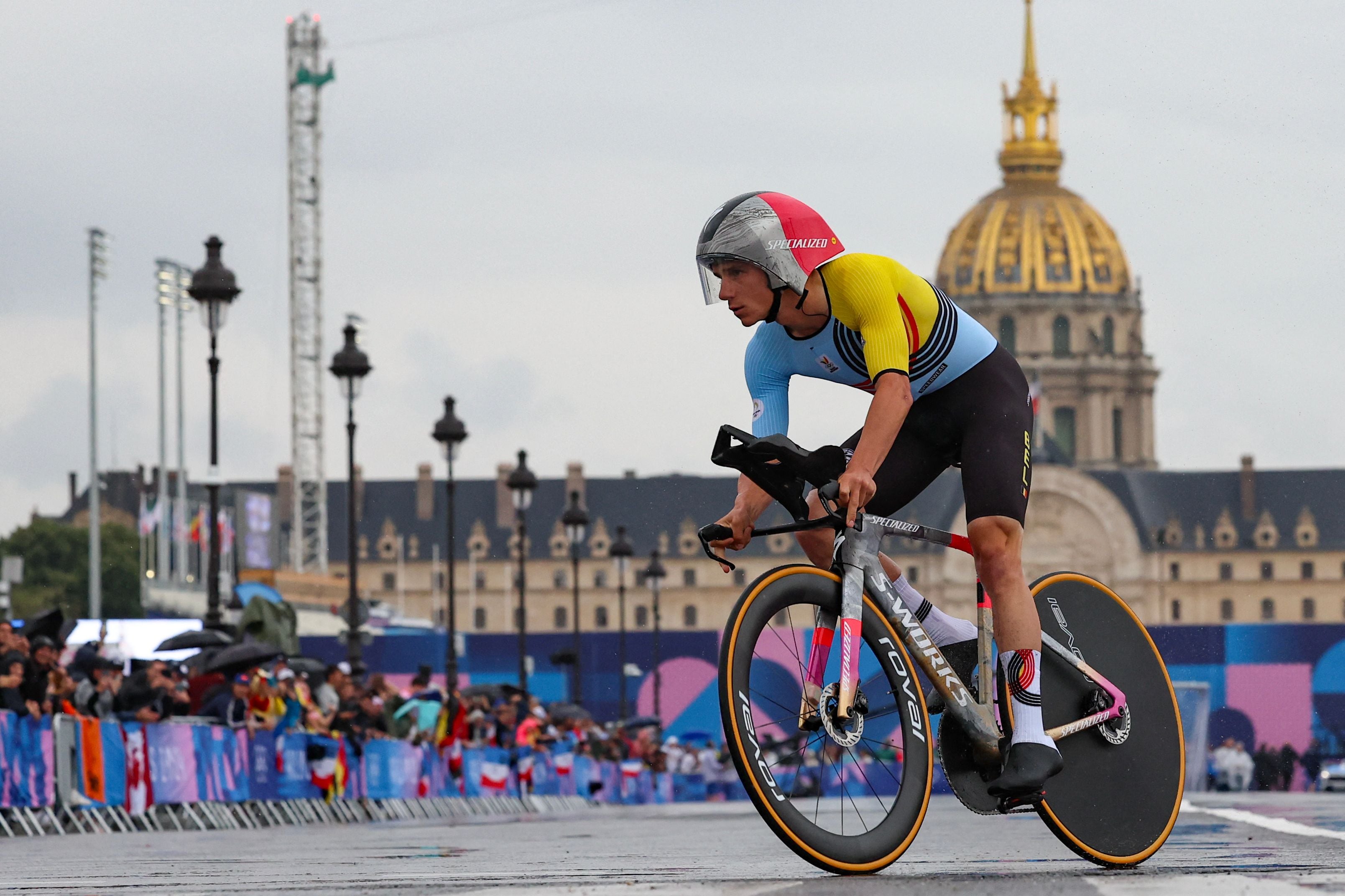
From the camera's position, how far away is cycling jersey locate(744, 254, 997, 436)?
18.6ft

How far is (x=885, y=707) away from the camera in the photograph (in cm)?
582

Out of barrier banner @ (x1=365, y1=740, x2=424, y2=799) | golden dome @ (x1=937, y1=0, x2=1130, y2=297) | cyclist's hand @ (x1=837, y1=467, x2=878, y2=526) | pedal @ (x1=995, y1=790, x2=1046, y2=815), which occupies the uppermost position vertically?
golden dome @ (x1=937, y1=0, x2=1130, y2=297)

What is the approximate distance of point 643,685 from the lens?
7450 centimetres

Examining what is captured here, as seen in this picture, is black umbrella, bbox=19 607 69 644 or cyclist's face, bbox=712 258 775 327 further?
black umbrella, bbox=19 607 69 644

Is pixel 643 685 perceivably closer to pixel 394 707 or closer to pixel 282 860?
pixel 394 707

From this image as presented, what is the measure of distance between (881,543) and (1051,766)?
2.31 ft

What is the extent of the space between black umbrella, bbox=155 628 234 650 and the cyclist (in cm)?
1607

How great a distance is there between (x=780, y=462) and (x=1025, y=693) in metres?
0.96

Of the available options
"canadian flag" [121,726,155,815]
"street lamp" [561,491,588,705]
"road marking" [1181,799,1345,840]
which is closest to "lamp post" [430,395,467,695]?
"street lamp" [561,491,588,705]

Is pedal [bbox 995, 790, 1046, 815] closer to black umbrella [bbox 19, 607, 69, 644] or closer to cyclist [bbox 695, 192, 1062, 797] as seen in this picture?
cyclist [bbox 695, 192, 1062, 797]

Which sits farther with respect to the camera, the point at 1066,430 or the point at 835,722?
the point at 1066,430

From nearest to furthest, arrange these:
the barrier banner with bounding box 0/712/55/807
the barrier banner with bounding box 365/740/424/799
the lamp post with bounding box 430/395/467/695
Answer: the barrier banner with bounding box 0/712/55/807 < the barrier banner with bounding box 365/740/424/799 < the lamp post with bounding box 430/395/467/695

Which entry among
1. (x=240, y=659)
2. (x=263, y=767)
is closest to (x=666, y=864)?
(x=263, y=767)

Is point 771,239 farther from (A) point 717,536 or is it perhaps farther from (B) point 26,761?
(B) point 26,761
